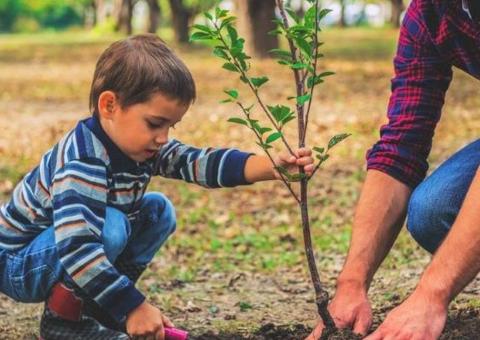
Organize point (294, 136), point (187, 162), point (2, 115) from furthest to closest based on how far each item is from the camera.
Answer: point (2, 115) → point (294, 136) → point (187, 162)

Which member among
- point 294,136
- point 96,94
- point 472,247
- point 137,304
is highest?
point 96,94

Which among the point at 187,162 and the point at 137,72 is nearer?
the point at 137,72

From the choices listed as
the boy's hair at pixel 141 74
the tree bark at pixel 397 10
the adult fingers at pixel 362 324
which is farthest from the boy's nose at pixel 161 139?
the tree bark at pixel 397 10

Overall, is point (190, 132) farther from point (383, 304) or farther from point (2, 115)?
point (383, 304)

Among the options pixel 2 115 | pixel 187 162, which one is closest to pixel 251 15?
pixel 2 115

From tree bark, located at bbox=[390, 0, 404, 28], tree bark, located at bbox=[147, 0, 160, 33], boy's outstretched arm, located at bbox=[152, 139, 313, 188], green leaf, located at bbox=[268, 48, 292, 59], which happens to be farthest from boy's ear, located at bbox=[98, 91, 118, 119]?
tree bark, located at bbox=[390, 0, 404, 28]

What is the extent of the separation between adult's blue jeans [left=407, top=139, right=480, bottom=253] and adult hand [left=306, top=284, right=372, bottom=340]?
33 centimetres

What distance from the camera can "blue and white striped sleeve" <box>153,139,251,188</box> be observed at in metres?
3.21

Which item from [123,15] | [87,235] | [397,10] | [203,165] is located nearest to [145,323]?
[87,235]

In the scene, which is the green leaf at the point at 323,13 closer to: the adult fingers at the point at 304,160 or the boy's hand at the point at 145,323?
the adult fingers at the point at 304,160

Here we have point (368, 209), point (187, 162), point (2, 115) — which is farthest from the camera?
point (2, 115)

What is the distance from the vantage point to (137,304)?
2.80m

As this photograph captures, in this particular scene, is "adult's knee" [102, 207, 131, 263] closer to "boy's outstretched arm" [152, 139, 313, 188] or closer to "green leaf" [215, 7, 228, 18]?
"boy's outstretched arm" [152, 139, 313, 188]

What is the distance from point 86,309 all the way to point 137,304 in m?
0.64
